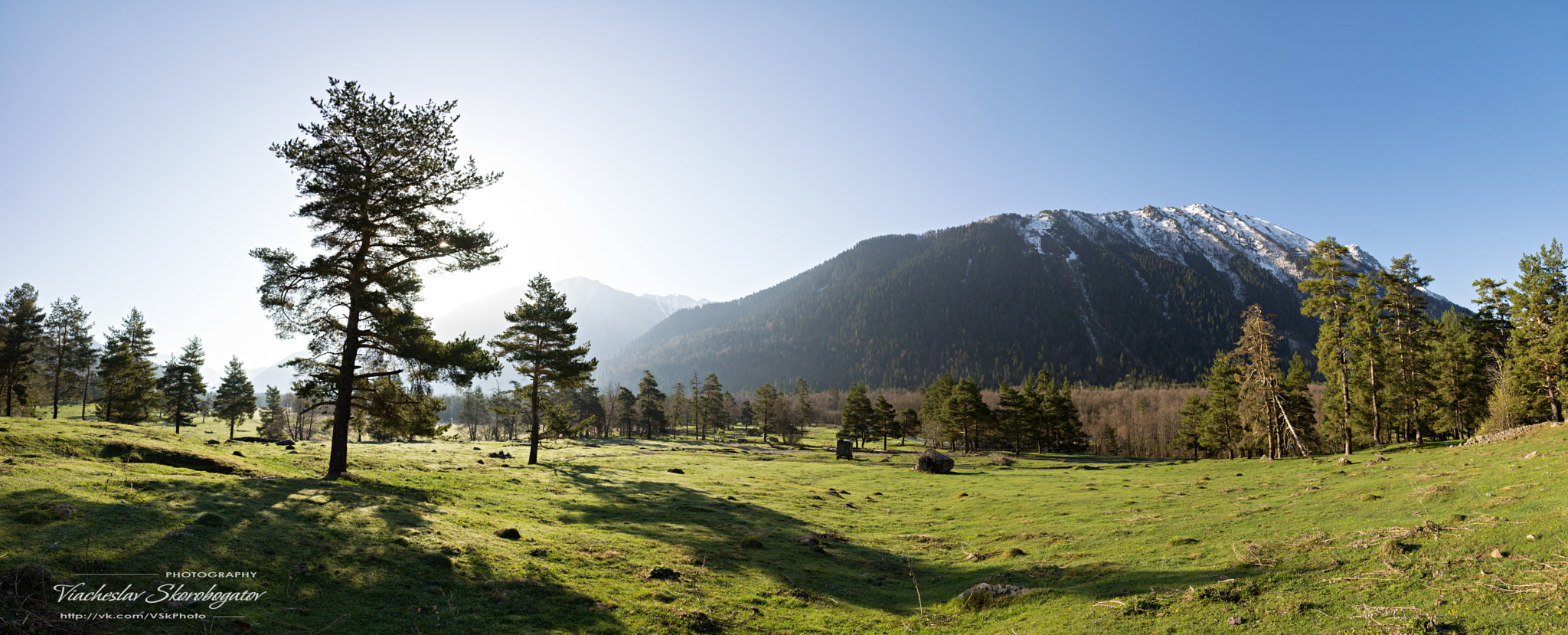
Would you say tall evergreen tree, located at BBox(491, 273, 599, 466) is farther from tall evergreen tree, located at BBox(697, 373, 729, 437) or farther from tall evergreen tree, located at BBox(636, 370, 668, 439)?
tall evergreen tree, located at BBox(697, 373, 729, 437)

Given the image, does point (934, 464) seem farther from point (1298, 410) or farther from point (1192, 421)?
point (1192, 421)

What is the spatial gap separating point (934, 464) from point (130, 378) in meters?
82.0

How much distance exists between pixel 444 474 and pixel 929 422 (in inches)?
2990

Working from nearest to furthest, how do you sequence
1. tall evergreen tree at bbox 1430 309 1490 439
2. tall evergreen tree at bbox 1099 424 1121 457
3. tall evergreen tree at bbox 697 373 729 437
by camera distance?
tall evergreen tree at bbox 1430 309 1490 439
tall evergreen tree at bbox 1099 424 1121 457
tall evergreen tree at bbox 697 373 729 437

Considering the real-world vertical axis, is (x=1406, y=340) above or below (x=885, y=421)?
above

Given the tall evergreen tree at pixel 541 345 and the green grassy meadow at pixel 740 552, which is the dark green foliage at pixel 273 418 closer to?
the tall evergreen tree at pixel 541 345

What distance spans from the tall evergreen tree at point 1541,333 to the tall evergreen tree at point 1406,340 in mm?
5222

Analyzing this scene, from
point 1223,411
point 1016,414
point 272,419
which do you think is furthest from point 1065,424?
point 272,419

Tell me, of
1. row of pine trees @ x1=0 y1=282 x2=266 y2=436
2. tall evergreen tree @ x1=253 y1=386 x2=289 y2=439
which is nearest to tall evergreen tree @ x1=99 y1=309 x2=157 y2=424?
row of pine trees @ x1=0 y1=282 x2=266 y2=436

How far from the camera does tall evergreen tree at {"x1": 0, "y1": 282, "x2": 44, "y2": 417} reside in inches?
1745

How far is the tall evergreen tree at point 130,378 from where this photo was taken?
51750 millimetres

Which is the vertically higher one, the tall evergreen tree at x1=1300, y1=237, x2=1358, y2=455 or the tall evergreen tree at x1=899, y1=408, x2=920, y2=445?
the tall evergreen tree at x1=1300, y1=237, x2=1358, y2=455

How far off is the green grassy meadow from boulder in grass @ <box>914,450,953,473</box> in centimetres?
2148

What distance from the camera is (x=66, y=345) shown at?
50531mm
